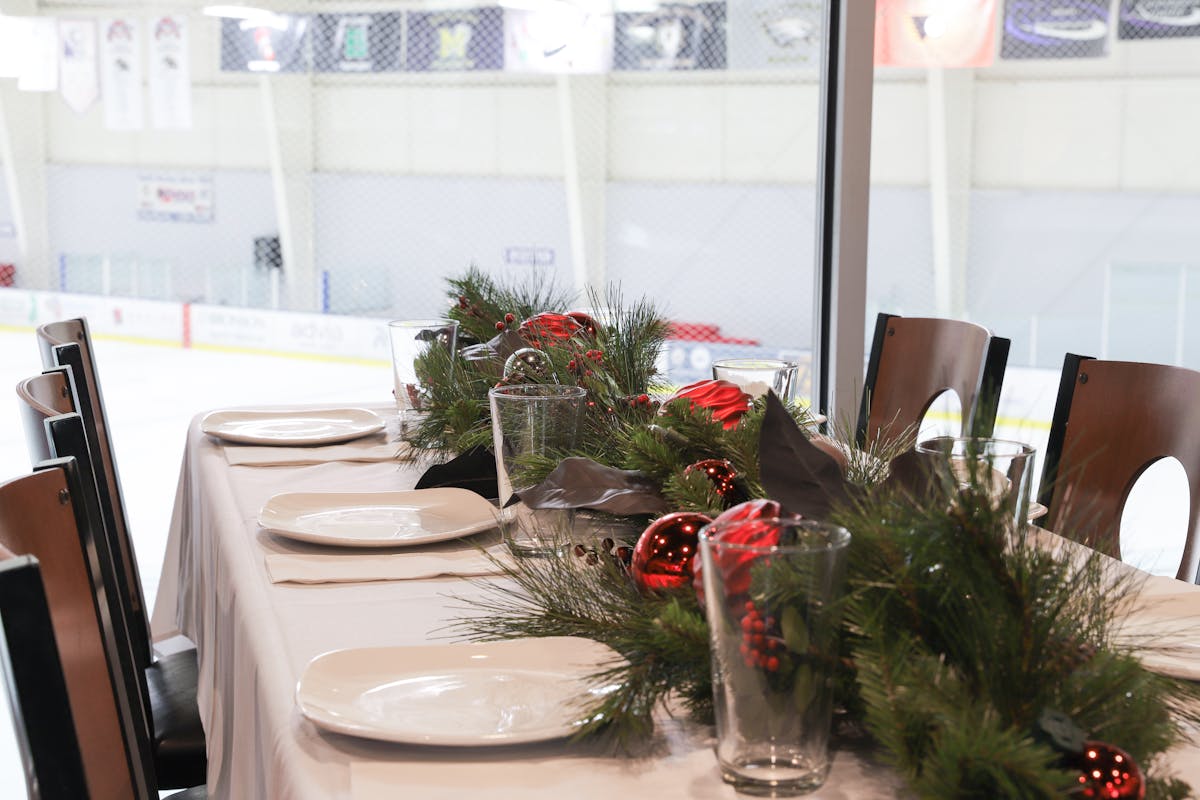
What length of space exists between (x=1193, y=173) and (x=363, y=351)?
8.07ft

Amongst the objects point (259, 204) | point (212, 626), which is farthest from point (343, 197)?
point (212, 626)

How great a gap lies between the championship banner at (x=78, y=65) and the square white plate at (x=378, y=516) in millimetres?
2558

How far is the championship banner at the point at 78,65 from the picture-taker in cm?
343

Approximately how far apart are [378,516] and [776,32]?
248cm

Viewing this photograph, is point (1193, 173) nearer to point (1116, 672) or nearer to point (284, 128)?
point (284, 128)

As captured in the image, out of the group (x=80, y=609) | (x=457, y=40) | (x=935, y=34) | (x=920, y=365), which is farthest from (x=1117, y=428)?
(x=457, y=40)

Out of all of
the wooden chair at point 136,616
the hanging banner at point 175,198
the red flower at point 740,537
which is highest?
the hanging banner at point 175,198

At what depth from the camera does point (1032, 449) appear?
85cm

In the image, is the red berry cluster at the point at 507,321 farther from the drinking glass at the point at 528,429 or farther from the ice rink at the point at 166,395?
the ice rink at the point at 166,395

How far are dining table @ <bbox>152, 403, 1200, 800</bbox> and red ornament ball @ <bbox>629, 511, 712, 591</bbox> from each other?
9 centimetres

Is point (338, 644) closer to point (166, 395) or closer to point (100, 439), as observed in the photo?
point (100, 439)

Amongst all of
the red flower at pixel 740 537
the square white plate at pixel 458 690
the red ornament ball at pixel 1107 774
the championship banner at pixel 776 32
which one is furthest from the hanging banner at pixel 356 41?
the red ornament ball at pixel 1107 774

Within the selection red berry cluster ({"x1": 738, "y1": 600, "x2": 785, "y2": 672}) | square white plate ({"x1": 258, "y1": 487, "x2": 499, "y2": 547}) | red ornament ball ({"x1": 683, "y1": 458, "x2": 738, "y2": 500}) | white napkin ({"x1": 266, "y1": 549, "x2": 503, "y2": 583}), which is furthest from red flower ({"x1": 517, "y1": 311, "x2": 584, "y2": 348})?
red berry cluster ({"x1": 738, "y1": 600, "x2": 785, "y2": 672})

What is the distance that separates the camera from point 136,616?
71.7 inches
